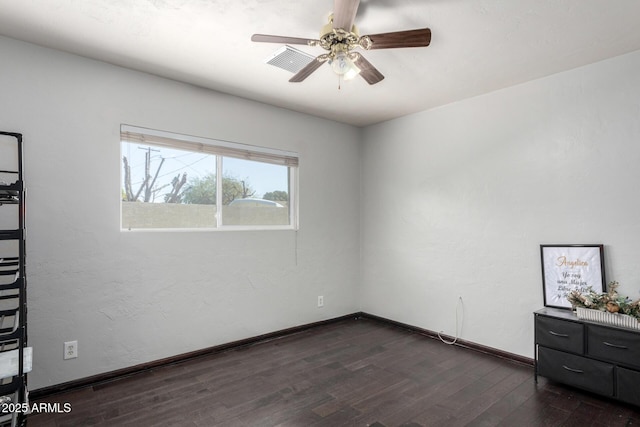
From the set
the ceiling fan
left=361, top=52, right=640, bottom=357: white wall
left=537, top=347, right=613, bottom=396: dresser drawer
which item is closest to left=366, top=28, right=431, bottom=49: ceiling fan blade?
the ceiling fan

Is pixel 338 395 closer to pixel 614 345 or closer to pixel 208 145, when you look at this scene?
pixel 614 345

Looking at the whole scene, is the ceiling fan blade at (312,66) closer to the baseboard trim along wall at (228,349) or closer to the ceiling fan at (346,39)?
the ceiling fan at (346,39)

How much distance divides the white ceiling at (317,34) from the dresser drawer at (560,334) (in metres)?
2.07

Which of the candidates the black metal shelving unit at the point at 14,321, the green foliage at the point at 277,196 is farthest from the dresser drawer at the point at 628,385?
the black metal shelving unit at the point at 14,321

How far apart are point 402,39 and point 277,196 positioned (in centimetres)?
235

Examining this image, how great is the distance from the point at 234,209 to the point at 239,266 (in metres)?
0.60

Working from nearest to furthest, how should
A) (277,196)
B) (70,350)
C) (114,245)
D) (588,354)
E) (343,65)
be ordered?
1. (343,65)
2. (588,354)
3. (70,350)
4. (114,245)
5. (277,196)

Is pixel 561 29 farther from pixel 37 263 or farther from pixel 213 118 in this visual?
pixel 37 263

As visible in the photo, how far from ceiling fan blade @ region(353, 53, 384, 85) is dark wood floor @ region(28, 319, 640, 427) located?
2.34 m

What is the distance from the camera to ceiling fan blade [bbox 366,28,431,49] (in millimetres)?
1913

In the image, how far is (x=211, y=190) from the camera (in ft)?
11.3

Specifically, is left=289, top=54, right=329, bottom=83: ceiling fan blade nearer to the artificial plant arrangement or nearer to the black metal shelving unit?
the black metal shelving unit

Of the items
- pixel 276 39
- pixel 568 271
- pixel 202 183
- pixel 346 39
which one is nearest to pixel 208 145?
pixel 202 183

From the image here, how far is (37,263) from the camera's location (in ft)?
8.18
